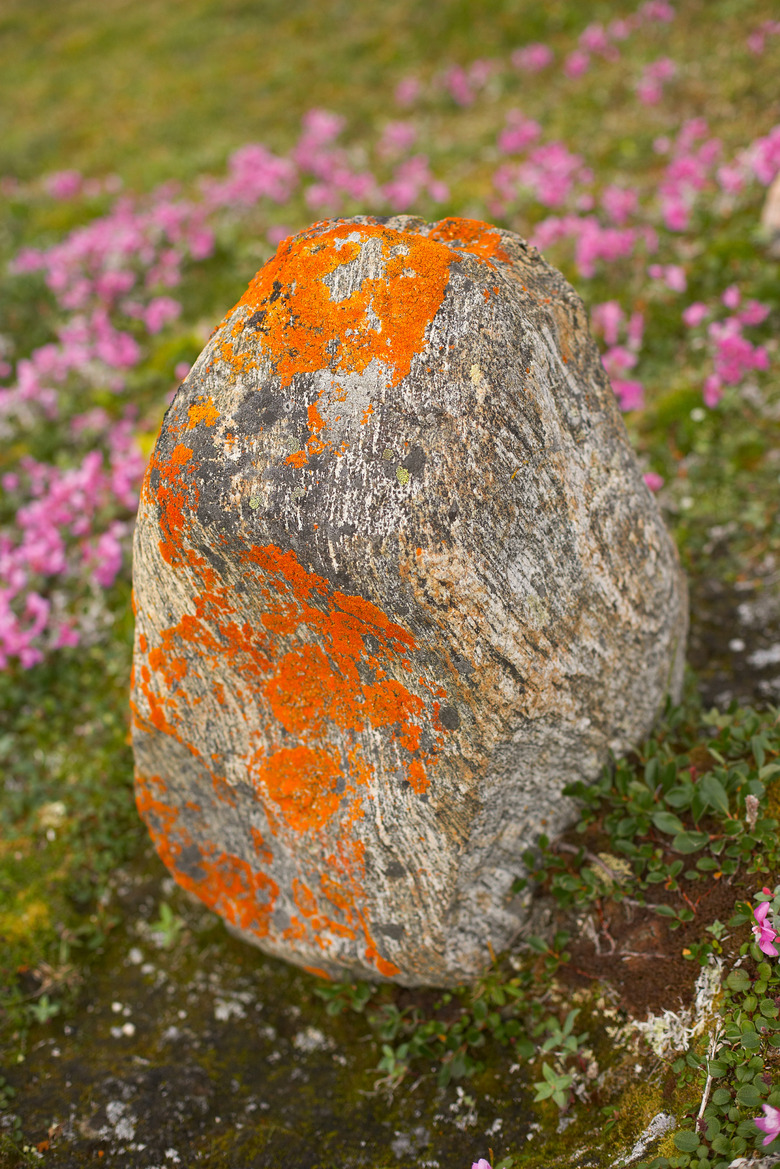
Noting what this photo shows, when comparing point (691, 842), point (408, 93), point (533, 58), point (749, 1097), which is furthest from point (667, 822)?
point (408, 93)

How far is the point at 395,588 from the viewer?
3.24 m

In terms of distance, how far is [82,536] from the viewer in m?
7.57

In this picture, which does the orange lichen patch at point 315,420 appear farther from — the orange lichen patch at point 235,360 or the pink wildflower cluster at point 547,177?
the pink wildflower cluster at point 547,177

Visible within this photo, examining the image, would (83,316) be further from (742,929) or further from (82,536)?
(742,929)

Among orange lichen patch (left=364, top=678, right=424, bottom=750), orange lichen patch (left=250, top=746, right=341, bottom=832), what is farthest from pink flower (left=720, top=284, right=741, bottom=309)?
orange lichen patch (left=250, top=746, right=341, bottom=832)

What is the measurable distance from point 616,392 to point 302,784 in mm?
5082

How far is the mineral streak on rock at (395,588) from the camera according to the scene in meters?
3.31

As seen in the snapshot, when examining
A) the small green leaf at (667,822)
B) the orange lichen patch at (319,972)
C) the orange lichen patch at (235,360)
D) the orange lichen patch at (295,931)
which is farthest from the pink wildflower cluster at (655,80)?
the orange lichen patch at (319,972)

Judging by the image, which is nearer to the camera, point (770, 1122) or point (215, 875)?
point (770, 1122)

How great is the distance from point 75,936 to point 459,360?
164 inches

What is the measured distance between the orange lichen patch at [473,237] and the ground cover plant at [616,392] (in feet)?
8.88

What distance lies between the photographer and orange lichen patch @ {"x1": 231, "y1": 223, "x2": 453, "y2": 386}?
11.2ft

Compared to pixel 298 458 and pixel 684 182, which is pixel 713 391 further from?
pixel 298 458

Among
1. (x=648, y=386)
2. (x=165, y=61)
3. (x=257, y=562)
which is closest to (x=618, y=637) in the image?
(x=257, y=562)
